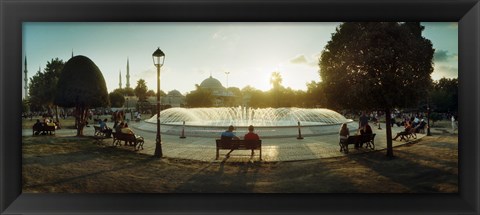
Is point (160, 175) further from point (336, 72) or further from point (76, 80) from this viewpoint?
point (76, 80)

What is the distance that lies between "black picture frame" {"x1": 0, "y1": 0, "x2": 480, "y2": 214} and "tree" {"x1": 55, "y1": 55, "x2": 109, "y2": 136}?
631 centimetres

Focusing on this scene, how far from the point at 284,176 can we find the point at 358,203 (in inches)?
73.9

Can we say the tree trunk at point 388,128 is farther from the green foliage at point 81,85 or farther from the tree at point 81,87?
the green foliage at point 81,85

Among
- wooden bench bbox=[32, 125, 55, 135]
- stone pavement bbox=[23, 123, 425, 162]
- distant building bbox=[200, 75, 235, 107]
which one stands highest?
distant building bbox=[200, 75, 235, 107]

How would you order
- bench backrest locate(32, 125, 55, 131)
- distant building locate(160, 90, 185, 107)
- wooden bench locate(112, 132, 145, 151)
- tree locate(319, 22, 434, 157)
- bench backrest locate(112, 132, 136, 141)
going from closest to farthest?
tree locate(319, 22, 434, 157) → wooden bench locate(112, 132, 145, 151) → bench backrest locate(112, 132, 136, 141) → bench backrest locate(32, 125, 55, 131) → distant building locate(160, 90, 185, 107)

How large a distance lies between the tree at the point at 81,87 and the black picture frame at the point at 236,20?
6.31 m

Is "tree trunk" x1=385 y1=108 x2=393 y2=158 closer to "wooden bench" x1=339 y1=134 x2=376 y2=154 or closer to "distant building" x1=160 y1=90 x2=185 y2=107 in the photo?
"wooden bench" x1=339 y1=134 x2=376 y2=154

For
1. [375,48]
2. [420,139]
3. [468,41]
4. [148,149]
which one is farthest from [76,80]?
[420,139]

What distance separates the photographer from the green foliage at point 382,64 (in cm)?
899

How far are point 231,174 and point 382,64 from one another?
5170 millimetres

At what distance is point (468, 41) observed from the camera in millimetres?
7531

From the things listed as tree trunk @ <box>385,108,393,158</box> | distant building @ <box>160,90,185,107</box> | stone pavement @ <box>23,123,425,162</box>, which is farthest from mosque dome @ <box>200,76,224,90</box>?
tree trunk @ <box>385,108,393,158</box>

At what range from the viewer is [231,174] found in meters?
8.45

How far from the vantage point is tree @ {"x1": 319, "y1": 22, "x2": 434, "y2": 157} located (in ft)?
29.5
